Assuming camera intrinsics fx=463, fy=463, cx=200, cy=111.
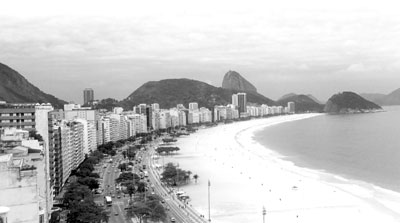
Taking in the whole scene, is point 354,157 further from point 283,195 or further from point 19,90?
point 19,90

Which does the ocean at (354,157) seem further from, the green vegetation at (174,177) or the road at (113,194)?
the road at (113,194)

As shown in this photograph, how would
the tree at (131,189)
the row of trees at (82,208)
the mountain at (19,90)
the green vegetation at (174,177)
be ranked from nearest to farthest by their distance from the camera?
the row of trees at (82,208) < the tree at (131,189) < the green vegetation at (174,177) < the mountain at (19,90)

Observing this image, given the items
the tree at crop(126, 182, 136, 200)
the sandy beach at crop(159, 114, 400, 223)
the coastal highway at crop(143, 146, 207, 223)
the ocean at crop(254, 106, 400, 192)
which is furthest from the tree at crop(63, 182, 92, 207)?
the ocean at crop(254, 106, 400, 192)

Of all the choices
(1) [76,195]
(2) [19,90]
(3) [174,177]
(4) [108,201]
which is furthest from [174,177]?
(2) [19,90]

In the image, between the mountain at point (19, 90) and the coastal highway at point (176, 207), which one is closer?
the coastal highway at point (176, 207)

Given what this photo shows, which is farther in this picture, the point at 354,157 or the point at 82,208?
the point at 354,157

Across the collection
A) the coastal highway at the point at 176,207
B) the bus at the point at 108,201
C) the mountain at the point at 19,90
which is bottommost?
the coastal highway at the point at 176,207

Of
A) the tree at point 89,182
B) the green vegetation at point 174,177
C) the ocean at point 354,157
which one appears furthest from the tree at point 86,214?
the ocean at point 354,157
